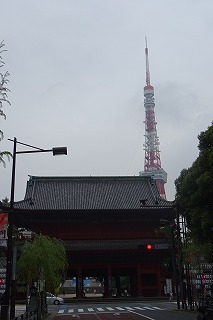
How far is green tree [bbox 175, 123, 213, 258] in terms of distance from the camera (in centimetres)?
2069

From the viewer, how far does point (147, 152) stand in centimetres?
11381

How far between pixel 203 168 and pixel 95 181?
141 feet

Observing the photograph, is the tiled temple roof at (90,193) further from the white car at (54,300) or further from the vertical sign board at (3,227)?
the vertical sign board at (3,227)

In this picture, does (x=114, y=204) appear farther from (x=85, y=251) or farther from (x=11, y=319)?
(x=11, y=319)

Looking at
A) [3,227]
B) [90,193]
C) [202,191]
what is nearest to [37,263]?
[3,227]

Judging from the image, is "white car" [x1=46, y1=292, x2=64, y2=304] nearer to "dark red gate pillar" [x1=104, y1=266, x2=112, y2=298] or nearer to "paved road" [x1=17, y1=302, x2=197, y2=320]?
"dark red gate pillar" [x1=104, y1=266, x2=112, y2=298]

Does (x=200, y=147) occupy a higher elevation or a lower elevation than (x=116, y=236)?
A: higher

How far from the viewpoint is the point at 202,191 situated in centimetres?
2117

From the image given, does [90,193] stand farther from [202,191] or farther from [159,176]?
[159,176]

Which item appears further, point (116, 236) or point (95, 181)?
point (95, 181)

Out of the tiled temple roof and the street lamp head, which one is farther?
the tiled temple roof

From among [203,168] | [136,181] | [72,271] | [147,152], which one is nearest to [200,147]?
[203,168]

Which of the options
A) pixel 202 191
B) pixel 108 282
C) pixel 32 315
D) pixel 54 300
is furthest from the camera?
pixel 108 282

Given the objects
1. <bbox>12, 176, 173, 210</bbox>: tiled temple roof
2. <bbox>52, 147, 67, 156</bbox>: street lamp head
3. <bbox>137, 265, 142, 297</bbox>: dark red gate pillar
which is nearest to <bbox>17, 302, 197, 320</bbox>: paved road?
<bbox>52, 147, 67, 156</bbox>: street lamp head
